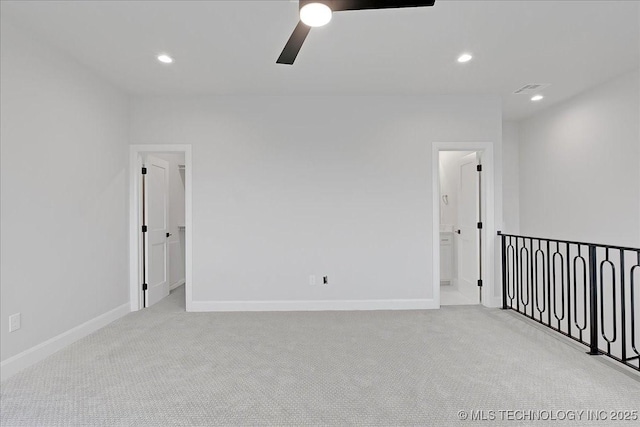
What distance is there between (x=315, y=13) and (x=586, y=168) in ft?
13.2

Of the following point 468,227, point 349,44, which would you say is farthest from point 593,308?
point 349,44

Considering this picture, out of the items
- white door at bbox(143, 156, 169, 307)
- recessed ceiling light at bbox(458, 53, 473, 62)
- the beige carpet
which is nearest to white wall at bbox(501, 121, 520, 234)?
the beige carpet

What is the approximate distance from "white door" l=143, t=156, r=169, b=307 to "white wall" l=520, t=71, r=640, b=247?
529 cm

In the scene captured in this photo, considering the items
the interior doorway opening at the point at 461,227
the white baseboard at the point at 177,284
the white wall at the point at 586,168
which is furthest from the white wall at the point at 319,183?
the white baseboard at the point at 177,284

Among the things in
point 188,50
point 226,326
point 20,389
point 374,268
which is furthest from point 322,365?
point 188,50

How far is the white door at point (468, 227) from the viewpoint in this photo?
14.5 ft

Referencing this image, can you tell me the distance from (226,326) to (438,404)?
88.6 inches

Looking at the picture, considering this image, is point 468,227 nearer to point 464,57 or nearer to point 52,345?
point 464,57

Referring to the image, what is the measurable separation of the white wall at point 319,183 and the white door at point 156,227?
605 millimetres

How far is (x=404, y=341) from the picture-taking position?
3.06m

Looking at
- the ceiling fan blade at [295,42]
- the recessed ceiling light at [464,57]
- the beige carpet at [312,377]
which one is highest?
the recessed ceiling light at [464,57]

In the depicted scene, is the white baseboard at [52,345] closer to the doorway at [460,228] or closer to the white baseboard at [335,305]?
the white baseboard at [335,305]

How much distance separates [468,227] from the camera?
4.65 meters

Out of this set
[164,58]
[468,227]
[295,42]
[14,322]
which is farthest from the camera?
[468,227]
